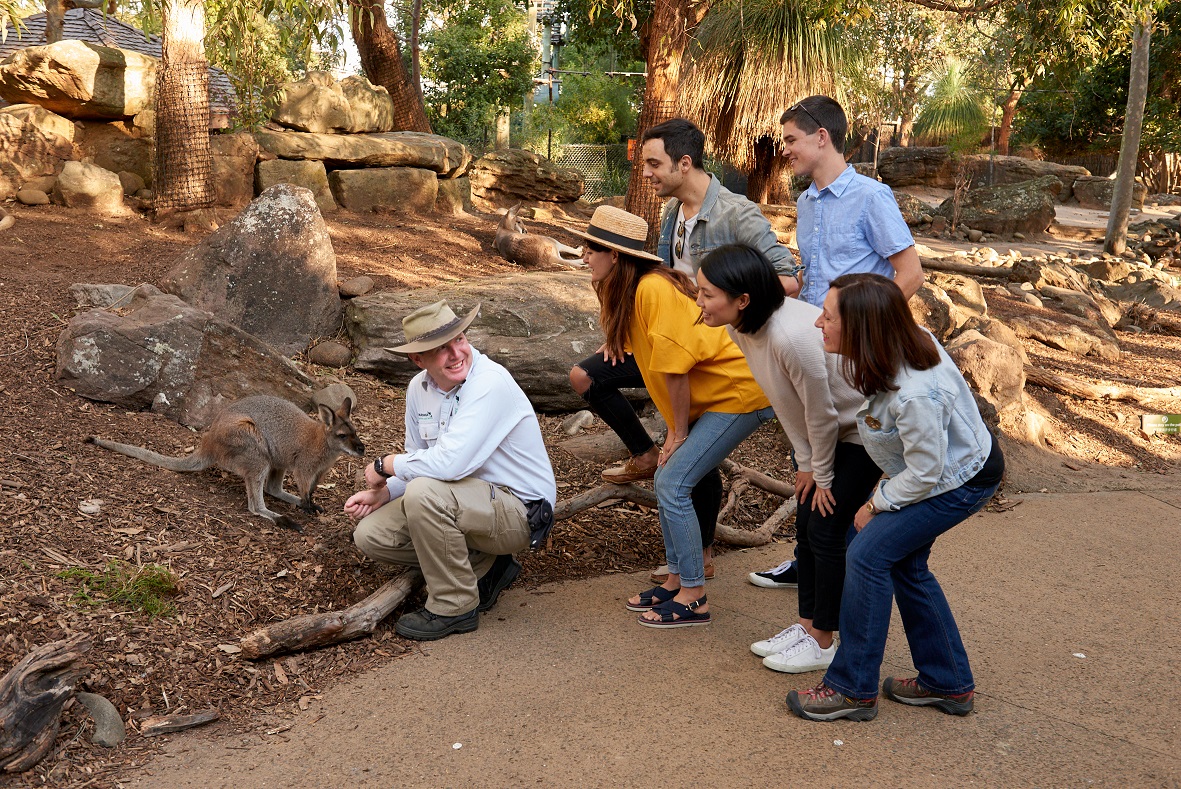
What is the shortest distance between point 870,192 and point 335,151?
890 centimetres

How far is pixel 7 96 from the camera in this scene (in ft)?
34.2

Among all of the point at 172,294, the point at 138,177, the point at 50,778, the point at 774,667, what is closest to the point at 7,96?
the point at 138,177

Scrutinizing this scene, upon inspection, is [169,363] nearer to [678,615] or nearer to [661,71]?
[678,615]

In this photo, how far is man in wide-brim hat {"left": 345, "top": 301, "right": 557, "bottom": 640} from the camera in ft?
13.3

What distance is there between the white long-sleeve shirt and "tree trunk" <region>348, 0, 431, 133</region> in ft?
35.8

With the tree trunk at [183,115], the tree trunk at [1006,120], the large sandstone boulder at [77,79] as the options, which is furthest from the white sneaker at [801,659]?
the tree trunk at [1006,120]

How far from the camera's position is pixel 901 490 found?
10.8ft

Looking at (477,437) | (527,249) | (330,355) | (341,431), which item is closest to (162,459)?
(341,431)

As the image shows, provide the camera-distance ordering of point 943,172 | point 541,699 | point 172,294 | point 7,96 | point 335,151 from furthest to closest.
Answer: point 943,172, point 335,151, point 7,96, point 172,294, point 541,699

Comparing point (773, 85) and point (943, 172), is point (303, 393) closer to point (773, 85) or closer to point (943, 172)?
point (773, 85)

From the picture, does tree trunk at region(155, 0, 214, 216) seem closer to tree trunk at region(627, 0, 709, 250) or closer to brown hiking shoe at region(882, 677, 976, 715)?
tree trunk at region(627, 0, 709, 250)

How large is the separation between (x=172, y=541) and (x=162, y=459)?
850 millimetres

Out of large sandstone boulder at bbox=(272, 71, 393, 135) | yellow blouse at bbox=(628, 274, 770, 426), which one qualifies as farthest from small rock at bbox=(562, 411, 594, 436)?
large sandstone boulder at bbox=(272, 71, 393, 135)

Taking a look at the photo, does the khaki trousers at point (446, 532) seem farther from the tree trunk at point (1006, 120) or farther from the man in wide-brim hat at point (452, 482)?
the tree trunk at point (1006, 120)
